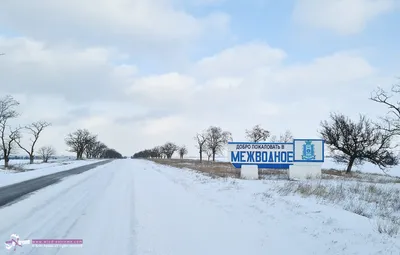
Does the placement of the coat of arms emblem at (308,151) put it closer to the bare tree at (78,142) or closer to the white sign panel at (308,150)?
the white sign panel at (308,150)

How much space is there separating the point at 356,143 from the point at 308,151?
51.6ft

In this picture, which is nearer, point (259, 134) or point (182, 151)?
point (259, 134)

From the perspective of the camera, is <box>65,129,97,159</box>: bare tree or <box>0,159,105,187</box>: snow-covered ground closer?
<box>0,159,105,187</box>: snow-covered ground

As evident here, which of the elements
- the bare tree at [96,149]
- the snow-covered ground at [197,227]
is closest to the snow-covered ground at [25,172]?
the snow-covered ground at [197,227]

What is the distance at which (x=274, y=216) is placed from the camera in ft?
28.0

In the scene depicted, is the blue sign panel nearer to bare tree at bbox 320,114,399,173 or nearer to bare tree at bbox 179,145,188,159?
bare tree at bbox 320,114,399,173

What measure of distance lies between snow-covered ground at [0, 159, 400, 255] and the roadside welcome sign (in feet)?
40.6

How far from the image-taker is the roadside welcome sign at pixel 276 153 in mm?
23453

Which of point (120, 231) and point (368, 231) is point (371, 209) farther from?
point (120, 231)

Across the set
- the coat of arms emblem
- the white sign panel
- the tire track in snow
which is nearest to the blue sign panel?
the white sign panel

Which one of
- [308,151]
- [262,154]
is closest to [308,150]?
[308,151]

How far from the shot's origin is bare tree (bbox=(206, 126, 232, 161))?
78.2m

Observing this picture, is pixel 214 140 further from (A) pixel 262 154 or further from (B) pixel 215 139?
(A) pixel 262 154

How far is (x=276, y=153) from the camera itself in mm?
23828
